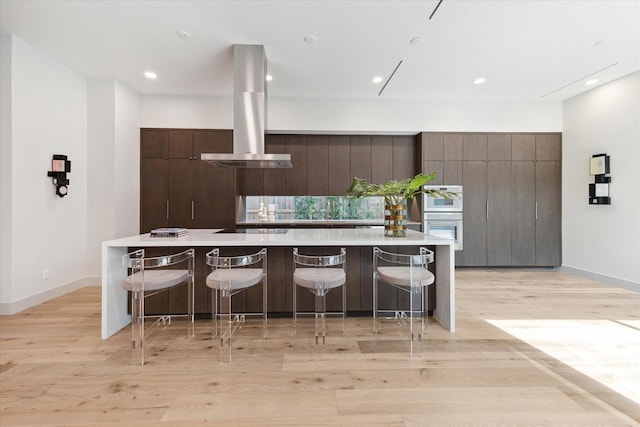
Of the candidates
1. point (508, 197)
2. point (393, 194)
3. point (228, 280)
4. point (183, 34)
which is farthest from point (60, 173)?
point (508, 197)

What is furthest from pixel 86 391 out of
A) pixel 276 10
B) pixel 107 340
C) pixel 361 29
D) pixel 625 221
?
pixel 625 221

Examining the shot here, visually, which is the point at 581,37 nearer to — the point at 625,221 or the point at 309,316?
the point at 625,221

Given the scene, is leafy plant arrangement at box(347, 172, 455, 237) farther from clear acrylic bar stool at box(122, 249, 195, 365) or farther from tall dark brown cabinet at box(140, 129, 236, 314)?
tall dark brown cabinet at box(140, 129, 236, 314)

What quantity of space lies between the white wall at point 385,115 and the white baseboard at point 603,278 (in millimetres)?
2523

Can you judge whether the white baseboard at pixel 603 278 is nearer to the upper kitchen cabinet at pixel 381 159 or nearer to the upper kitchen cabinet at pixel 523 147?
the upper kitchen cabinet at pixel 523 147

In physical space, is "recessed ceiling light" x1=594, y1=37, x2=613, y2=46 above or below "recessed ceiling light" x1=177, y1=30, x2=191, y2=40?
above

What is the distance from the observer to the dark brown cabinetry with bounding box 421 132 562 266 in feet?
17.5

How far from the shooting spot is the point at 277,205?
5684 mm

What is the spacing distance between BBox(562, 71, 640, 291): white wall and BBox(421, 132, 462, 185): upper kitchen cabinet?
6.22 feet

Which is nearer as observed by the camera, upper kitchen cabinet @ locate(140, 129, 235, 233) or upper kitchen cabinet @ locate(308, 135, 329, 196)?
upper kitchen cabinet @ locate(140, 129, 235, 233)

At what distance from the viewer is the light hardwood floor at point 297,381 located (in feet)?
5.58

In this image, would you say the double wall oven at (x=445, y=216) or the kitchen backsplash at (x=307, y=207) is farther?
the kitchen backsplash at (x=307, y=207)

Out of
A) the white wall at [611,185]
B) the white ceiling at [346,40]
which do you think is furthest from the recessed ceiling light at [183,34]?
the white wall at [611,185]

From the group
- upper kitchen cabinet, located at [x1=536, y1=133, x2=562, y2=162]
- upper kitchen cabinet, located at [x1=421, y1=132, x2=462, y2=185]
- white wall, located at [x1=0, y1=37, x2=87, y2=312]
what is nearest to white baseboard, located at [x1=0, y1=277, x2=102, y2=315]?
white wall, located at [x1=0, y1=37, x2=87, y2=312]
